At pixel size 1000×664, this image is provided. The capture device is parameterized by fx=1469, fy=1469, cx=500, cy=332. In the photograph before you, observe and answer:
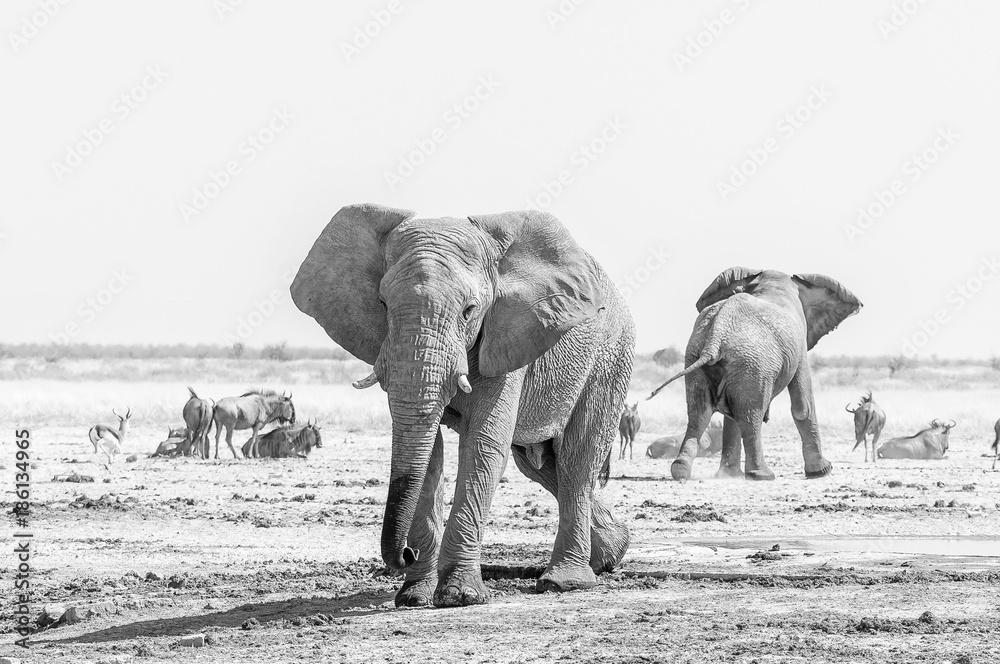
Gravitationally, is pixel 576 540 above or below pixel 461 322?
below

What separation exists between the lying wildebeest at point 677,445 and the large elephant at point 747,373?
3307mm

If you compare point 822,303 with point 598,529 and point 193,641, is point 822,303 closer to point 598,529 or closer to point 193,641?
point 598,529

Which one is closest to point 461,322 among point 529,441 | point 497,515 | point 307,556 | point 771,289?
point 529,441

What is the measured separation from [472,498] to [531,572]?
1871mm

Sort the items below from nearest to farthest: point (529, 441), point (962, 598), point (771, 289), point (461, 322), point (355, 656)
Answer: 1. point (355, 656)
2. point (461, 322)
3. point (962, 598)
4. point (529, 441)
5. point (771, 289)

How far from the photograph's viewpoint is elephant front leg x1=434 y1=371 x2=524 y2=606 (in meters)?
8.31

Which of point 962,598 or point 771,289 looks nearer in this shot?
point 962,598

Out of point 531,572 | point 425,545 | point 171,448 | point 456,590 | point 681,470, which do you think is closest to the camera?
point 456,590

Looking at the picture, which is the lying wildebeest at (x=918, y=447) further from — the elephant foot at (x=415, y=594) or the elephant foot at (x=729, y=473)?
the elephant foot at (x=415, y=594)

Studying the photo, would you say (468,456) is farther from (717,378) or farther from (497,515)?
(717,378)

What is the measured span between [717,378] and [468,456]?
33.7ft

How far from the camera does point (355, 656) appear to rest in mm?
7039

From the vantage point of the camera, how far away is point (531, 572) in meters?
10.1

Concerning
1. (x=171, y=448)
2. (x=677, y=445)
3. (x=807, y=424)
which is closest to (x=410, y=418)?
(x=807, y=424)
